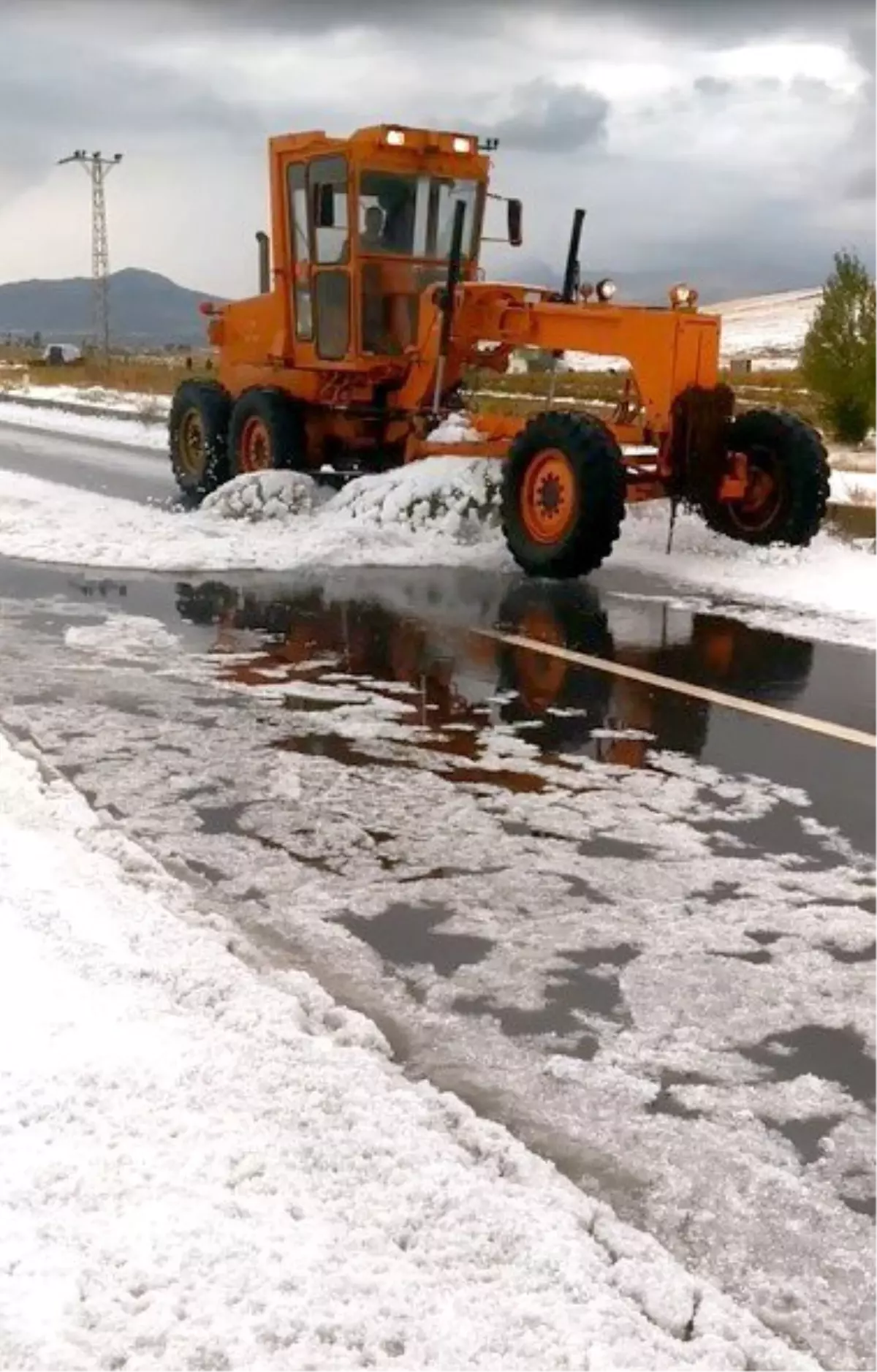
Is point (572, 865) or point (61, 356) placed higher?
point (61, 356)

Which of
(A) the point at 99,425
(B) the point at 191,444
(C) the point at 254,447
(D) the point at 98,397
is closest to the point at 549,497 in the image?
(C) the point at 254,447

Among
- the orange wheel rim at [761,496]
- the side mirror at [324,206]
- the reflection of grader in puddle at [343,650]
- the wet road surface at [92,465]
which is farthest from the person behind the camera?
the wet road surface at [92,465]

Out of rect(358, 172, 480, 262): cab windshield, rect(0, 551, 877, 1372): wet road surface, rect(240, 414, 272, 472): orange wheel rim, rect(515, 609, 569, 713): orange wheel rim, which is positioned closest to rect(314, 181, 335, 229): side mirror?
rect(358, 172, 480, 262): cab windshield

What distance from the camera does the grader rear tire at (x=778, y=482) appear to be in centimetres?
1048

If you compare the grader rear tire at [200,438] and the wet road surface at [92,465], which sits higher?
the grader rear tire at [200,438]

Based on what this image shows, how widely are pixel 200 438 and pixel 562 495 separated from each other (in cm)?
641

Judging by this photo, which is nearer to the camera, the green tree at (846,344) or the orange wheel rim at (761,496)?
the orange wheel rim at (761,496)

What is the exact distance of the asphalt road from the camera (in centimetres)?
307

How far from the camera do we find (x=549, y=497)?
10.2 meters

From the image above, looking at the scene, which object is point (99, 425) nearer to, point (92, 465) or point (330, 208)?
point (92, 465)

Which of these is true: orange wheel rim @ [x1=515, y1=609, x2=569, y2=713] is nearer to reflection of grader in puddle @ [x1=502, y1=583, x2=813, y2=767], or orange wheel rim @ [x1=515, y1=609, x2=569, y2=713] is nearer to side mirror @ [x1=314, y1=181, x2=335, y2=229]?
reflection of grader in puddle @ [x1=502, y1=583, x2=813, y2=767]

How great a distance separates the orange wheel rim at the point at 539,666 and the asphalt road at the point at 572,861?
36mm

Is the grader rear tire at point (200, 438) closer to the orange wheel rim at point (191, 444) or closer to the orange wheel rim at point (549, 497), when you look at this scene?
the orange wheel rim at point (191, 444)

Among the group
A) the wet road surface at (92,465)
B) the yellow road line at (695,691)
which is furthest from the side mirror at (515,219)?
the yellow road line at (695,691)
